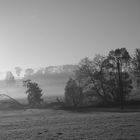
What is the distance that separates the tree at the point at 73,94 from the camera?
44.8 m

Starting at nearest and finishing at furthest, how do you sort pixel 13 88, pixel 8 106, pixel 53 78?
pixel 8 106
pixel 13 88
pixel 53 78

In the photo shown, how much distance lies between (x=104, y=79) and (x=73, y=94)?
8.93m

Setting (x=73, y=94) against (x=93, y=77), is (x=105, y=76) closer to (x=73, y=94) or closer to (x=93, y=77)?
(x=93, y=77)

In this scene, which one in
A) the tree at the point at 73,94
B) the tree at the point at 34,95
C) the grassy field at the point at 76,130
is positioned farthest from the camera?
the tree at the point at 34,95

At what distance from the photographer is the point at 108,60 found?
4734 centimetres

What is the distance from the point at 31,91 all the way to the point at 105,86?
20057 millimetres

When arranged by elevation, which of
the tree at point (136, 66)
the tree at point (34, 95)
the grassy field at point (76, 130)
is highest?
the tree at point (136, 66)

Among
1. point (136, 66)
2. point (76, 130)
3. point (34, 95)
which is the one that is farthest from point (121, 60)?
point (76, 130)

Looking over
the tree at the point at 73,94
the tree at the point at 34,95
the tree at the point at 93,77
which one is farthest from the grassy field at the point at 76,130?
the tree at the point at 34,95

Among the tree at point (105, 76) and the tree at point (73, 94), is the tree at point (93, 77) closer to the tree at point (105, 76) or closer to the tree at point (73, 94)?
the tree at point (105, 76)

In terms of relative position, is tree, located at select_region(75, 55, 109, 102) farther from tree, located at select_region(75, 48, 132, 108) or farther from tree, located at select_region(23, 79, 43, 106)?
tree, located at select_region(23, 79, 43, 106)

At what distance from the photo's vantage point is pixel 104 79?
157 feet

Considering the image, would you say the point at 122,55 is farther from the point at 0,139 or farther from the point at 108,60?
the point at 0,139

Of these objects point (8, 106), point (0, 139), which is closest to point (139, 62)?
point (8, 106)
